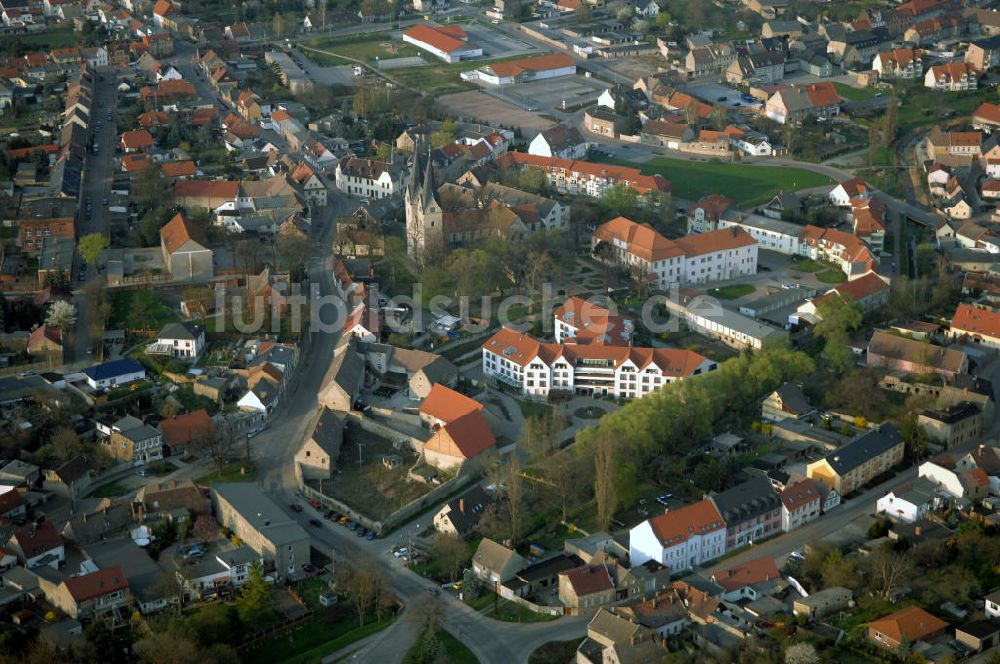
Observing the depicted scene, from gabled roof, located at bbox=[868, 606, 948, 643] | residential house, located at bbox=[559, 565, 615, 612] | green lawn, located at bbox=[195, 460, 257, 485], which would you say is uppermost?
gabled roof, located at bbox=[868, 606, 948, 643]

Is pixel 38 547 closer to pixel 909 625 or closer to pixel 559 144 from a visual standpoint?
pixel 909 625

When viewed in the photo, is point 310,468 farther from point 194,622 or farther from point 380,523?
point 194,622

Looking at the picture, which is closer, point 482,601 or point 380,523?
point 482,601

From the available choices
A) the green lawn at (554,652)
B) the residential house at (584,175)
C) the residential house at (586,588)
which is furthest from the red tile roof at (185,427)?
the residential house at (584,175)

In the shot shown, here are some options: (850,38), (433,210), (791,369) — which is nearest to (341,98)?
(433,210)

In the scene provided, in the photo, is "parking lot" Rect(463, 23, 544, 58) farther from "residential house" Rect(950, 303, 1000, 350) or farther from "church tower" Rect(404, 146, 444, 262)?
"residential house" Rect(950, 303, 1000, 350)

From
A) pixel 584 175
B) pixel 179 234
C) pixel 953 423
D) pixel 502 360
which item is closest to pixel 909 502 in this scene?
pixel 953 423

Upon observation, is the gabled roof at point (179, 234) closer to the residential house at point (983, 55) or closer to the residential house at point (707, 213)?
the residential house at point (707, 213)

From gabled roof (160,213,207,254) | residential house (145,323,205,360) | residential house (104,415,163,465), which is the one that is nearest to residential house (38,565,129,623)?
residential house (104,415,163,465)
